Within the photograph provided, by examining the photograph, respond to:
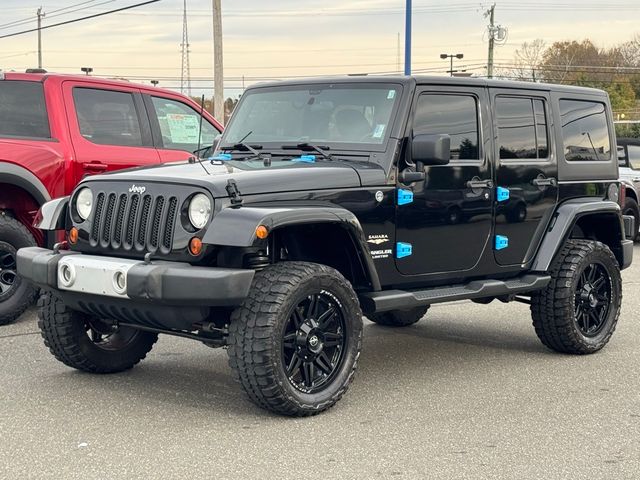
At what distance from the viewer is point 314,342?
5.63 m

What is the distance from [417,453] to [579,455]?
2.56 feet

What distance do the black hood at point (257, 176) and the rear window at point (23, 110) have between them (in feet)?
9.57

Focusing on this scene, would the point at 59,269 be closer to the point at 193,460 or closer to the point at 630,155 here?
the point at 193,460

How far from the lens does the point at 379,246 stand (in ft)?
20.1

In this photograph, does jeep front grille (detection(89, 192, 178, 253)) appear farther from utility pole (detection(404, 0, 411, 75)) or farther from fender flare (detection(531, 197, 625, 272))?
utility pole (detection(404, 0, 411, 75))

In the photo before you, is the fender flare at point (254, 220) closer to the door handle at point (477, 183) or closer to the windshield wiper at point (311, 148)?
the windshield wiper at point (311, 148)

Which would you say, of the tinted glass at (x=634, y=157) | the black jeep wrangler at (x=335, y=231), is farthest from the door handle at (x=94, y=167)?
the tinted glass at (x=634, y=157)

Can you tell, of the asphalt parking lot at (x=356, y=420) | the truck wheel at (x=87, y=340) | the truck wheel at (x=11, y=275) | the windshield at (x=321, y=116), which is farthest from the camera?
the truck wheel at (x=11, y=275)

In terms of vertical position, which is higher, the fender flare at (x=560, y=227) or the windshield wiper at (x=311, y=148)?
the windshield wiper at (x=311, y=148)

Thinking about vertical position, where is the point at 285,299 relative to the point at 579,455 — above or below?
above

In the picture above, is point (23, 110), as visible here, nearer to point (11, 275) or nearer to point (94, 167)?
point (94, 167)

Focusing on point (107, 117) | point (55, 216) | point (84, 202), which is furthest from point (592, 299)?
point (107, 117)

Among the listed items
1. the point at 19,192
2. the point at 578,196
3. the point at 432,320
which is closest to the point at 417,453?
the point at 578,196

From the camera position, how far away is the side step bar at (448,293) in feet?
20.0
